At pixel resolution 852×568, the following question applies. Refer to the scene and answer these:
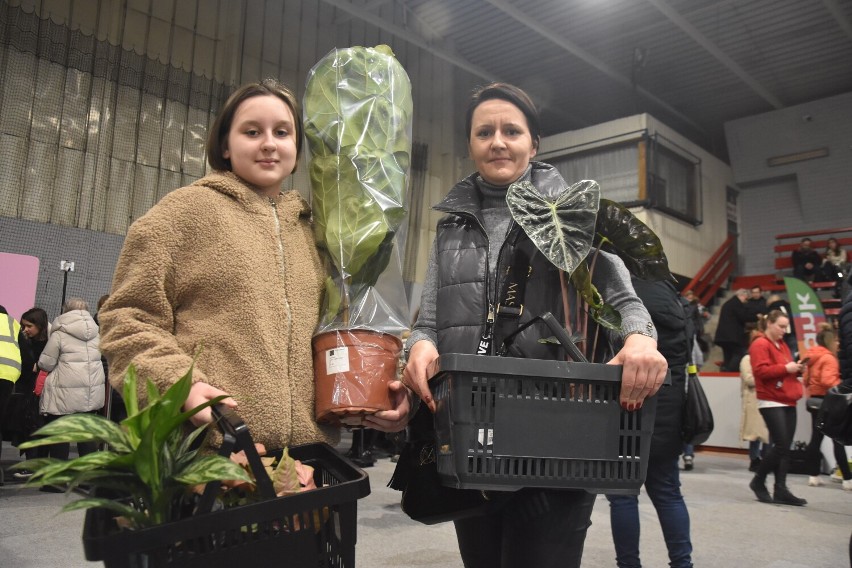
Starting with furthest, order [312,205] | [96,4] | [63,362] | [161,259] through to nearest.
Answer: [96,4] → [63,362] → [312,205] → [161,259]

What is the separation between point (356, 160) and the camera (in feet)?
4.95

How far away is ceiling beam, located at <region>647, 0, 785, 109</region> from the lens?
10.2m

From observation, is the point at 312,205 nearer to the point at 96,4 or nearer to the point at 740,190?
the point at 96,4

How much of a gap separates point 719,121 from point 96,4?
39.9 ft

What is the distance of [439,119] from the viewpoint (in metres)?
12.5

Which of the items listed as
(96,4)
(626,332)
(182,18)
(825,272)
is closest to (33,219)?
(96,4)

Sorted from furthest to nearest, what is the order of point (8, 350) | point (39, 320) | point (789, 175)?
point (789, 175)
point (39, 320)
point (8, 350)

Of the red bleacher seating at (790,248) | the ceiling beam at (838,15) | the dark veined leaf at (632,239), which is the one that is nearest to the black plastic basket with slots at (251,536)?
the dark veined leaf at (632,239)

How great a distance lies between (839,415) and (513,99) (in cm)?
141

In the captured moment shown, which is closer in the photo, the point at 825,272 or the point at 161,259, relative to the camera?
the point at 161,259

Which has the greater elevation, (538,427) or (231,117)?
(231,117)

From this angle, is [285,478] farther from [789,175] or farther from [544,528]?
[789,175]

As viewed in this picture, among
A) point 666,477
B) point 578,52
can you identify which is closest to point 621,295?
point 666,477

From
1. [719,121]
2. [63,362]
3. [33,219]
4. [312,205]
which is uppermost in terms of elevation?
[719,121]
